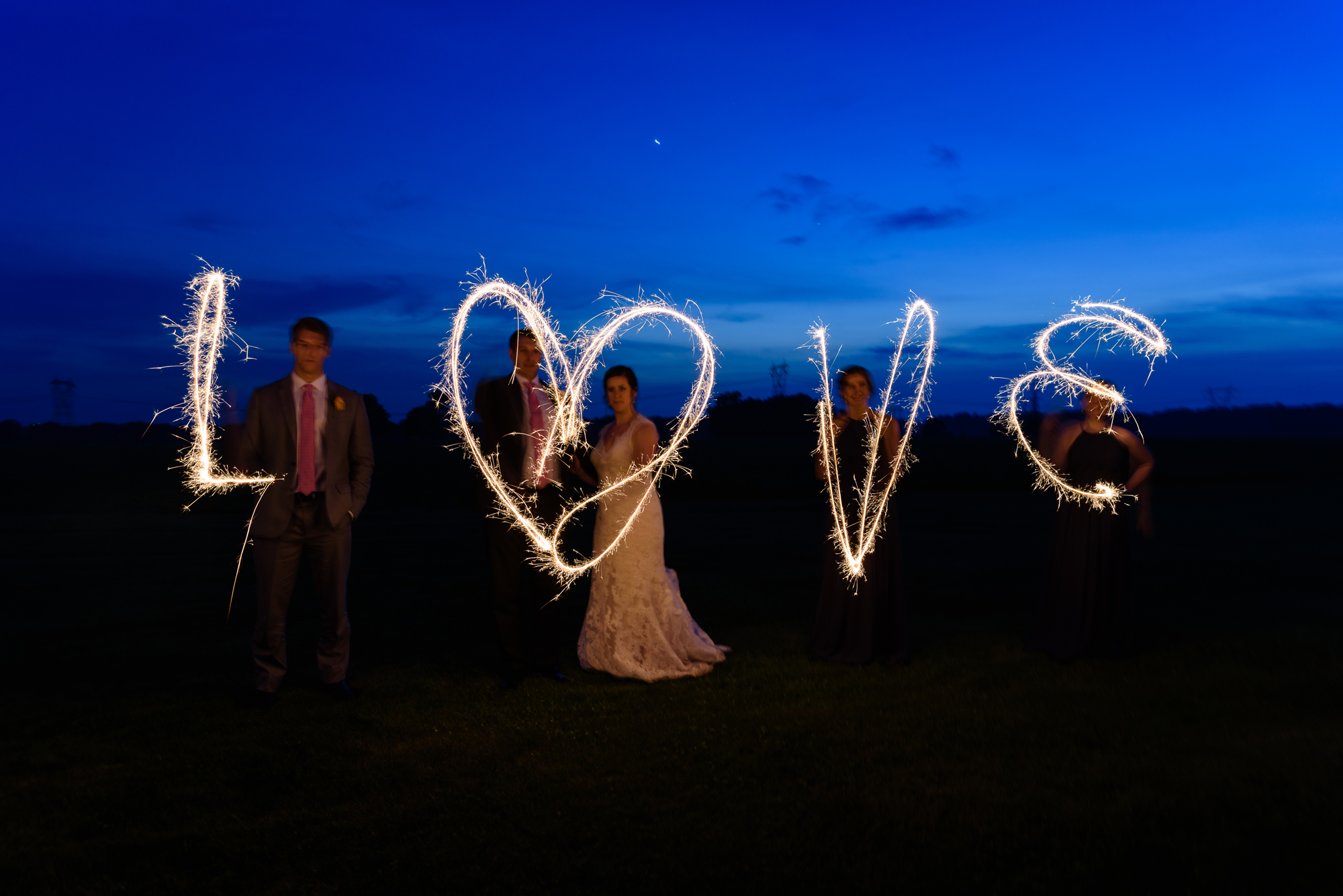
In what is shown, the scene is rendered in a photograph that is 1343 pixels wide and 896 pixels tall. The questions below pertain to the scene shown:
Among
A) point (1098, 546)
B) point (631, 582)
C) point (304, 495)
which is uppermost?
point (304, 495)

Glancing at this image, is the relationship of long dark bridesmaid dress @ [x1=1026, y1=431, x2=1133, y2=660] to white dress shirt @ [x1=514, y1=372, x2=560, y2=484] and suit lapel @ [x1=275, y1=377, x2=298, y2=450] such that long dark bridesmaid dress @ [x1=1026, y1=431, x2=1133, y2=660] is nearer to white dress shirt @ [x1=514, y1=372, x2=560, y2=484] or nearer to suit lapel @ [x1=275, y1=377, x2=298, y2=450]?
white dress shirt @ [x1=514, y1=372, x2=560, y2=484]

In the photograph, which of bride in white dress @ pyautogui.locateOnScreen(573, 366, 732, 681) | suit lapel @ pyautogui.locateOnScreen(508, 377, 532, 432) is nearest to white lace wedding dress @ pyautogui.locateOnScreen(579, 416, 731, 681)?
bride in white dress @ pyautogui.locateOnScreen(573, 366, 732, 681)

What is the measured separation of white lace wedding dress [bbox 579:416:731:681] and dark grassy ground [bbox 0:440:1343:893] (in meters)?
0.30

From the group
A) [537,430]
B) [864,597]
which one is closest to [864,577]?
[864,597]

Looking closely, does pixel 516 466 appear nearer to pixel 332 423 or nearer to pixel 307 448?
pixel 332 423

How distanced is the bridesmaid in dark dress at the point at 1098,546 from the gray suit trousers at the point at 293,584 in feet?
20.1

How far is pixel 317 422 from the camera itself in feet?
20.6

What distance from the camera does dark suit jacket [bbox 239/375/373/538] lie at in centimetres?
615

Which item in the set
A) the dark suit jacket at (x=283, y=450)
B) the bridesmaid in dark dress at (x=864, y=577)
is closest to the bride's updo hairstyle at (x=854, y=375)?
the bridesmaid in dark dress at (x=864, y=577)

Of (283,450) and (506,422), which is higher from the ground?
(506,422)

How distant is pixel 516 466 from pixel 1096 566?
5271 mm

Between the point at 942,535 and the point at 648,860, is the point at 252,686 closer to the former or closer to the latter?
the point at 648,860

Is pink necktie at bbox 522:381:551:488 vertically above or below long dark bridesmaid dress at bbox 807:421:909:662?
above

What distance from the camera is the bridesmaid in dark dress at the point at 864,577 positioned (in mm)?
7500
